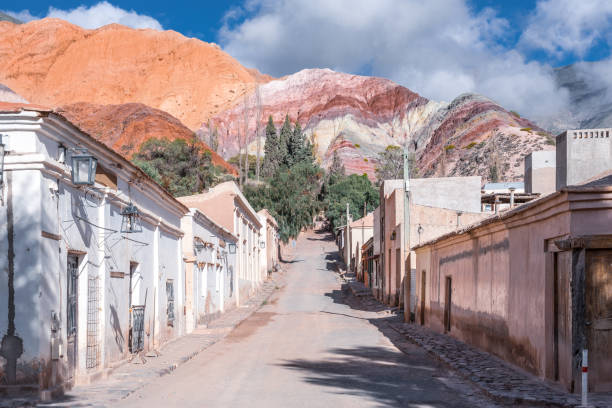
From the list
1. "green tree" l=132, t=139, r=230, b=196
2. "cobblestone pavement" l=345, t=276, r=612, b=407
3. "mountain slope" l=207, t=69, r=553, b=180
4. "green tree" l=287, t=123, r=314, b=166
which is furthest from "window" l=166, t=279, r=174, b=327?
"green tree" l=287, t=123, r=314, b=166

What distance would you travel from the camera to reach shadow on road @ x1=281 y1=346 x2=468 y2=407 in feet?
32.8

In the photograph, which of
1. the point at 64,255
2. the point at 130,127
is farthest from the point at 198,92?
the point at 64,255

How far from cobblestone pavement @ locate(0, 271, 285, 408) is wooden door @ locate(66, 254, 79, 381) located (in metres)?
0.42

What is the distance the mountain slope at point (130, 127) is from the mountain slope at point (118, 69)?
58086 millimetres

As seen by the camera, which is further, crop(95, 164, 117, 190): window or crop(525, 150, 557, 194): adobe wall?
crop(525, 150, 557, 194): adobe wall

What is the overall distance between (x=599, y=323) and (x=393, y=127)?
7114 inches

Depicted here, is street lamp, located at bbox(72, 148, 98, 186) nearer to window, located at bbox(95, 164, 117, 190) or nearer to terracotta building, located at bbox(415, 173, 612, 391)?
window, located at bbox(95, 164, 117, 190)

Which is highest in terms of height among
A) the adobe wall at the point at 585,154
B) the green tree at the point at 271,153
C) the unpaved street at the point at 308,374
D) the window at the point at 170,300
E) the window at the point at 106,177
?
the green tree at the point at 271,153

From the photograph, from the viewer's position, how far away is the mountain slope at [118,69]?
17812 cm

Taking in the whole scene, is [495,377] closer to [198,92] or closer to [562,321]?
[562,321]

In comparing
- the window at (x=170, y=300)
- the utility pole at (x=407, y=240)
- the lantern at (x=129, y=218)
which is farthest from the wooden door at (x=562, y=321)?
the utility pole at (x=407, y=240)

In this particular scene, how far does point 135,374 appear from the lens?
12719 millimetres

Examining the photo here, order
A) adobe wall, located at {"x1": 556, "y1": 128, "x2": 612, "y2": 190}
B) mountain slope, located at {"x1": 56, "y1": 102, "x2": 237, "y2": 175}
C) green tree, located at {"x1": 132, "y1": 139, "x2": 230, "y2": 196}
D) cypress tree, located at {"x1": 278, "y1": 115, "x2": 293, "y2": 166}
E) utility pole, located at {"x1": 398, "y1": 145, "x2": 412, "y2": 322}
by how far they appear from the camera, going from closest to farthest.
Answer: adobe wall, located at {"x1": 556, "y1": 128, "x2": 612, "y2": 190} < utility pole, located at {"x1": 398, "y1": 145, "x2": 412, "y2": 322} < green tree, located at {"x1": 132, "y1": 139, "x2": 230, "y2": 196} < mountain slope, located at {"x1": 56, "y1": 102, "x2": 237, "y2": 175} < cypress tree, located at {"x1": 278, "y1": 115, "x2": 293, "y2": 166}

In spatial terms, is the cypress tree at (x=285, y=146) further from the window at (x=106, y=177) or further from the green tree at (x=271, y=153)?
the window at (x=106, y=177)
